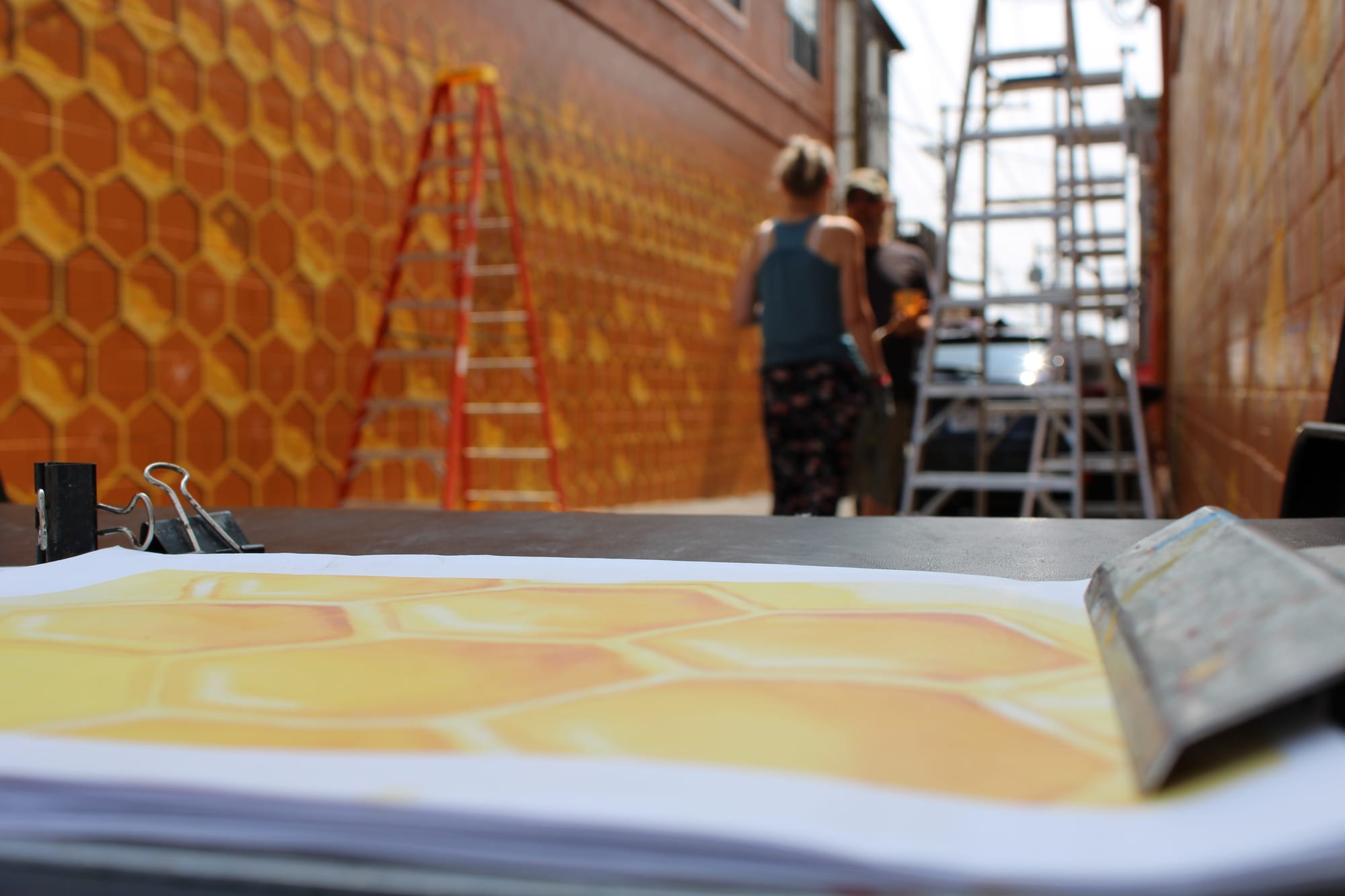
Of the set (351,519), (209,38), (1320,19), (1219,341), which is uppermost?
(209,38)

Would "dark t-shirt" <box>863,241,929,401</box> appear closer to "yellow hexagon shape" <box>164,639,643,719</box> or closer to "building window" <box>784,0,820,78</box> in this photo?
"yellow hexagon shape" <box>164,639,643,719</box>

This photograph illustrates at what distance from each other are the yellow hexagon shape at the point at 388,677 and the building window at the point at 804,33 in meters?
7.88

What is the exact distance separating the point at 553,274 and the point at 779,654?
4366mm

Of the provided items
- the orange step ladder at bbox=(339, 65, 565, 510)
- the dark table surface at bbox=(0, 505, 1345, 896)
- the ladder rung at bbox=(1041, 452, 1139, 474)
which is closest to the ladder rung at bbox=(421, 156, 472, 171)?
the orange step ladder at bbox=(339, 65, 565, 510)

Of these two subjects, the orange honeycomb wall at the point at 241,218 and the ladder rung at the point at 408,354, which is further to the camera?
the ladder rung at the point at 408,354

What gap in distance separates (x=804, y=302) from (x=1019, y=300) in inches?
30.0

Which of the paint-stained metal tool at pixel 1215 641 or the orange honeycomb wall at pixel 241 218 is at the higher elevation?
the orange honeycomb wall at pixel 241 218

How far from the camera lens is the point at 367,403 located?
10.7 feet

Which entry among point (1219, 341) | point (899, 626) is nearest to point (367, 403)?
point (1219, 341)

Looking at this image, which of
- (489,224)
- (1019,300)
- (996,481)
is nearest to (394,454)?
(489,224)

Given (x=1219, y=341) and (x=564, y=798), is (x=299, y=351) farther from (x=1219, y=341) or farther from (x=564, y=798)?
(x=564, y=798)

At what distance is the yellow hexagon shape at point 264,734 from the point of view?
0.28 metres

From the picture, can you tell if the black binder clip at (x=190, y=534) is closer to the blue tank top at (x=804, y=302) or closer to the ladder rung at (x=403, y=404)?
the blue tank top at (x=804, y=302)

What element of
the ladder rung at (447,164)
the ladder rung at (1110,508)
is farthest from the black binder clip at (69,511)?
the ladder rung at (1110,508)
